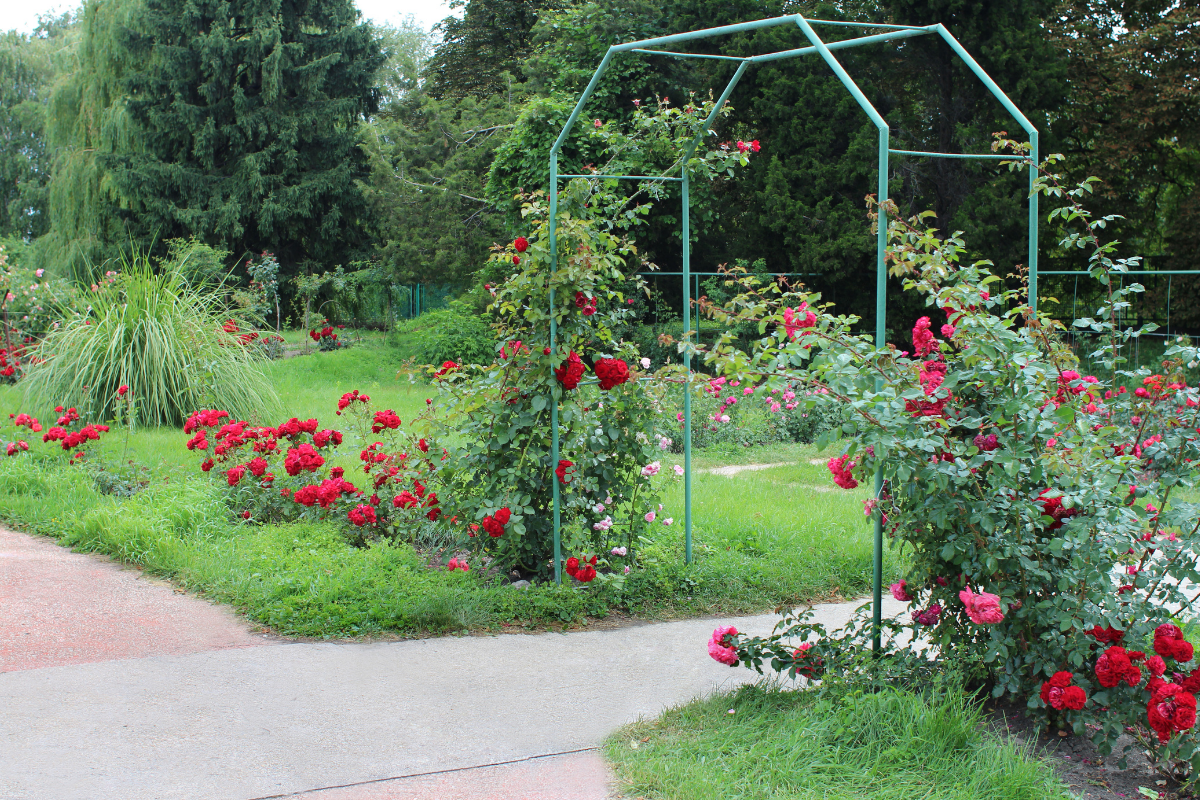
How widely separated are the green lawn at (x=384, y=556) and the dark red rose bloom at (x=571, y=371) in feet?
3.08

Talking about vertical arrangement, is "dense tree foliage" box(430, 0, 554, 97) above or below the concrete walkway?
above

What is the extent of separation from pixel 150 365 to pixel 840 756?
7.02 metres

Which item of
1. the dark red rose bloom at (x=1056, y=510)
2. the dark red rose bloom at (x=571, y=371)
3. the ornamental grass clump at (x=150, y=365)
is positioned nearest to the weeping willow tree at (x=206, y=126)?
the ornamental grass clump at (x=150, y=365)

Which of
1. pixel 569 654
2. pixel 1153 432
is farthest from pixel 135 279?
pixel 1153 432

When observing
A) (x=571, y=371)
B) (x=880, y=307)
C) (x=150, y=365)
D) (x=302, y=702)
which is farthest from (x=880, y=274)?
(x=150, y=365)

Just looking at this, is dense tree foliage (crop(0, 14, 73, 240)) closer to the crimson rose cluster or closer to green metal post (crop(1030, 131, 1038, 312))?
the crimson rose cluster

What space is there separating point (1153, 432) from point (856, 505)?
317cm

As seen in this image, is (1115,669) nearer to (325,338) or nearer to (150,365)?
(150,365)

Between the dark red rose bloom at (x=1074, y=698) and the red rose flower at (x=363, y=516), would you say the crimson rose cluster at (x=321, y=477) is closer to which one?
the red rose flower at (x=363, y=516)

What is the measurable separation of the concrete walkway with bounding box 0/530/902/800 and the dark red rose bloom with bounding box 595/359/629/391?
1.09 metres

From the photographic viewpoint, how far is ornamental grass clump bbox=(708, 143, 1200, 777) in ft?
8.02

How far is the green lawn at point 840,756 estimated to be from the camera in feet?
7.72

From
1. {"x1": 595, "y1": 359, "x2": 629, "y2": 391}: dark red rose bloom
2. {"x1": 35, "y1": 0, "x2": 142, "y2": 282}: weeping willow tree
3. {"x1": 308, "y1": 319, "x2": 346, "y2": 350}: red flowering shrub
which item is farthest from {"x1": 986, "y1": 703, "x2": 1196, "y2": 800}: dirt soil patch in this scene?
{"x1": 35, "y1": 0, "x2": 142, "y2": 282}: weeping willow tree

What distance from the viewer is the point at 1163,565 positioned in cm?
259
